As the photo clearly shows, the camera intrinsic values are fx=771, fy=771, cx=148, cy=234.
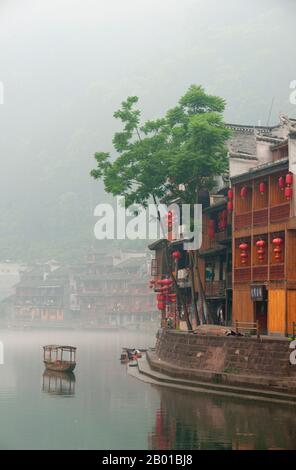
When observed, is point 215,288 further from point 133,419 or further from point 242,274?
point 133,419

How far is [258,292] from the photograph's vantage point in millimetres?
41812

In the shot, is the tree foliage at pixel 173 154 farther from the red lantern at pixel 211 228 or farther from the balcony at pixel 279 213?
the balcony at pixel 279 213

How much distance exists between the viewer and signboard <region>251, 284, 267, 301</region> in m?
41.6

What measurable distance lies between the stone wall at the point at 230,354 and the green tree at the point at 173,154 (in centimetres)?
978

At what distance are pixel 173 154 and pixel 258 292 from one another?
12.0 metres

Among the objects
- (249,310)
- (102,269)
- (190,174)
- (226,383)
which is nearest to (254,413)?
(226,383)

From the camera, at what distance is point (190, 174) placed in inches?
1912

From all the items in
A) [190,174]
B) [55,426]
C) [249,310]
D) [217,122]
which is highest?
[217,122]

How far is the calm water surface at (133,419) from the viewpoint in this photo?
26.2 m

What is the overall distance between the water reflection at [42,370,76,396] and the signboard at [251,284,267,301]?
11365mm

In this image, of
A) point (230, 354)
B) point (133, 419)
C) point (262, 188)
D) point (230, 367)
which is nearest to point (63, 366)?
point (230, 354)

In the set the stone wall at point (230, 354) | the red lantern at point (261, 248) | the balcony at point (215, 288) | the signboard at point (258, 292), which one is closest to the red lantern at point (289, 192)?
the red lantern at point (261, 248)

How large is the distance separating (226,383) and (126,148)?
771 inches
